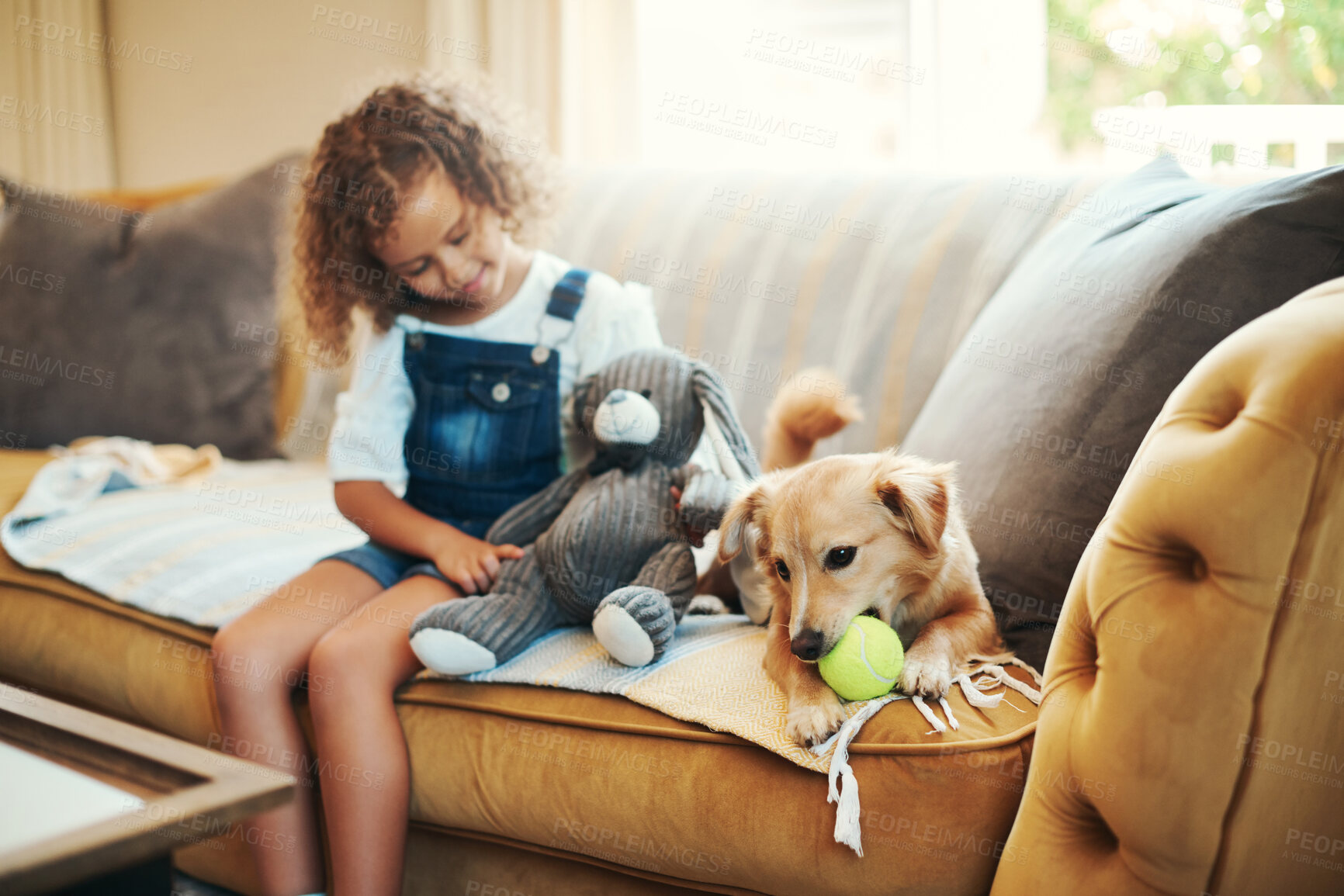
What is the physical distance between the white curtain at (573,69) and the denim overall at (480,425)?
156cm

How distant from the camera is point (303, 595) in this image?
146cm

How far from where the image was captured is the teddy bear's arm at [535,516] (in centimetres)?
146

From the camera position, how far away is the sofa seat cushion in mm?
1010

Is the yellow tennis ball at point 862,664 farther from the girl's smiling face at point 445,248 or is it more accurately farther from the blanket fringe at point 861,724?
the girl's smiling face at point 445,248

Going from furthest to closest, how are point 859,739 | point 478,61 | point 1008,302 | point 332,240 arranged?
point 478,61 < point 332,240 < point 1008,302 < point 859,739

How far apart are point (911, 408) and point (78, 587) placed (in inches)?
58.9

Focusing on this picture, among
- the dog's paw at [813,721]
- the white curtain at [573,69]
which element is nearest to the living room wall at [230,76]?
the white curtain at [573,69]

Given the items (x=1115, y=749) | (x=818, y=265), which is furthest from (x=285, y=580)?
(x=1115, y=749)

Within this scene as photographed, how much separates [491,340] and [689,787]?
807 millimetres

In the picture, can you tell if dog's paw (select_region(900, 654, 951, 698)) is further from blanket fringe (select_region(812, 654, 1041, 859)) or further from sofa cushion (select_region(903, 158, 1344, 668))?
sofa cushion (select_region(903, 158, 1344, 668))

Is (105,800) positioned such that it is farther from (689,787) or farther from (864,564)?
(864,564)

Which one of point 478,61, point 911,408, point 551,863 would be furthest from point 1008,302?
point 478,61

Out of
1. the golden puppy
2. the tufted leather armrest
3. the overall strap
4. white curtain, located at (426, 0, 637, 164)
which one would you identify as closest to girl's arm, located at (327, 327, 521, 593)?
the overall strap

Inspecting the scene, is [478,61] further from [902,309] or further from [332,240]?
[902,309]
